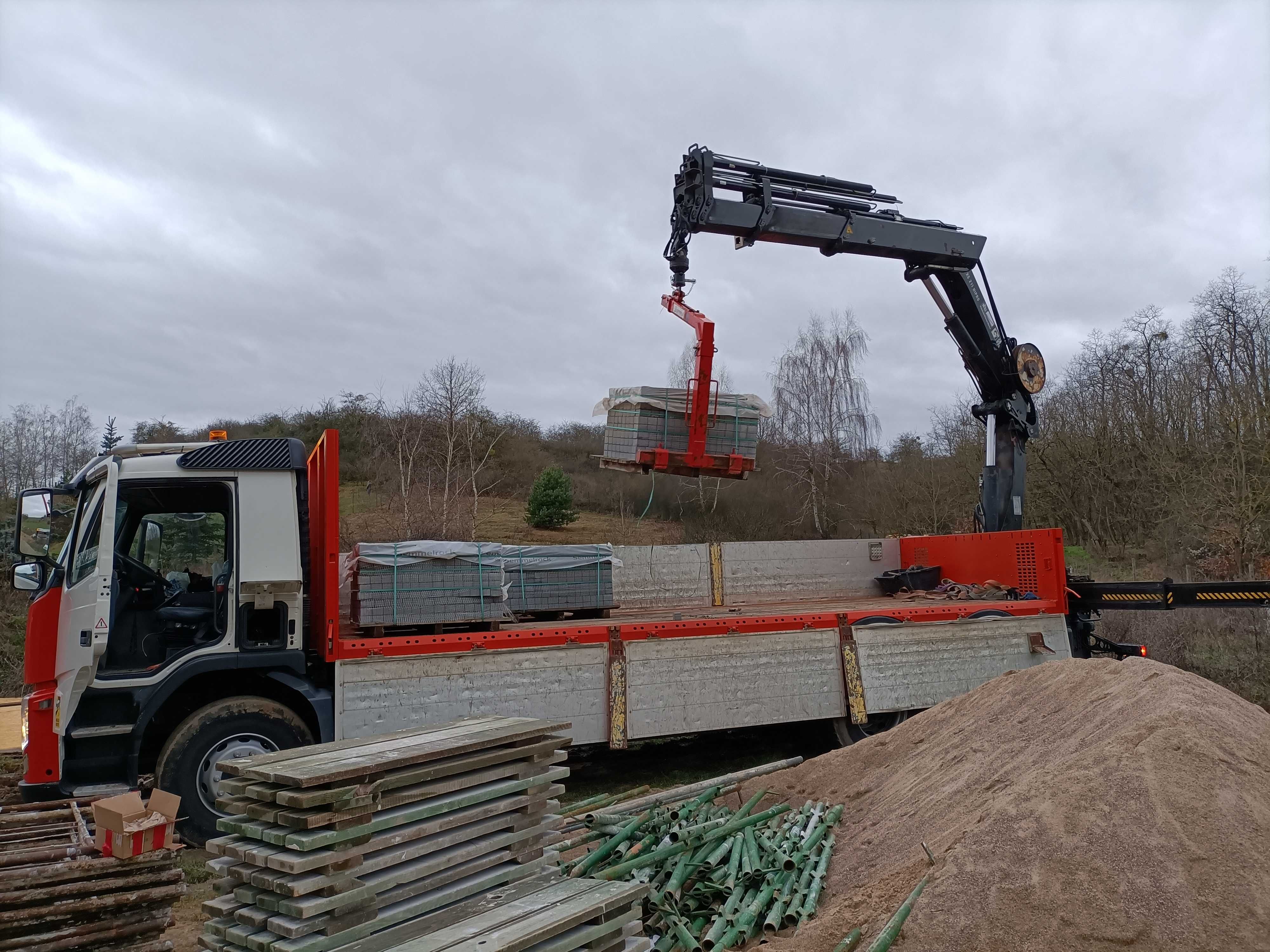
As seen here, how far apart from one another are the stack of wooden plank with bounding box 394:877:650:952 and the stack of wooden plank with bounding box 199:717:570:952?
14cm

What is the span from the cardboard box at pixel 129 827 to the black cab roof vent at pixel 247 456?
241 centimetres

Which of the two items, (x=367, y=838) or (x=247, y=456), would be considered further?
(x=247, y=456)

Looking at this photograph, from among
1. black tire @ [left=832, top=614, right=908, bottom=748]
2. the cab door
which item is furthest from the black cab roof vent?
black tire @ [left=832, top=614, right=908, bottom=748]

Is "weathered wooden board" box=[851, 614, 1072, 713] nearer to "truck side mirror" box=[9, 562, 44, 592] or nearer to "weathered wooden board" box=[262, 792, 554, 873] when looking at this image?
"weathered wooden board" box=[262, 792, 554, 873]

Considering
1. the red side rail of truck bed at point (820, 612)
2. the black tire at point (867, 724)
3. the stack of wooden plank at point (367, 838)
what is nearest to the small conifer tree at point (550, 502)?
the red side rail of truck bed at point (820, 612)

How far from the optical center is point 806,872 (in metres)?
4.81

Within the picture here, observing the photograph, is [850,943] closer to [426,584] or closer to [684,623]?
[684,623]

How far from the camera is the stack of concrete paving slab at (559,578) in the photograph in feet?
24.1

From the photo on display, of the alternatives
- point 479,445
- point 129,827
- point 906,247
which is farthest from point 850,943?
point 479,445

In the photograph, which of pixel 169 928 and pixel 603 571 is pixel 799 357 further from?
pixel 169 928

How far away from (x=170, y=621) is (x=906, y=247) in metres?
8.31

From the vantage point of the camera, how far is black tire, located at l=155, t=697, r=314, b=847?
5945 millimetres

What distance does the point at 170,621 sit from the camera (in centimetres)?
642

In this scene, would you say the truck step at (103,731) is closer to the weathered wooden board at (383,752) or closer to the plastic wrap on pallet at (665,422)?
the weathered wooden board at (383,752)
